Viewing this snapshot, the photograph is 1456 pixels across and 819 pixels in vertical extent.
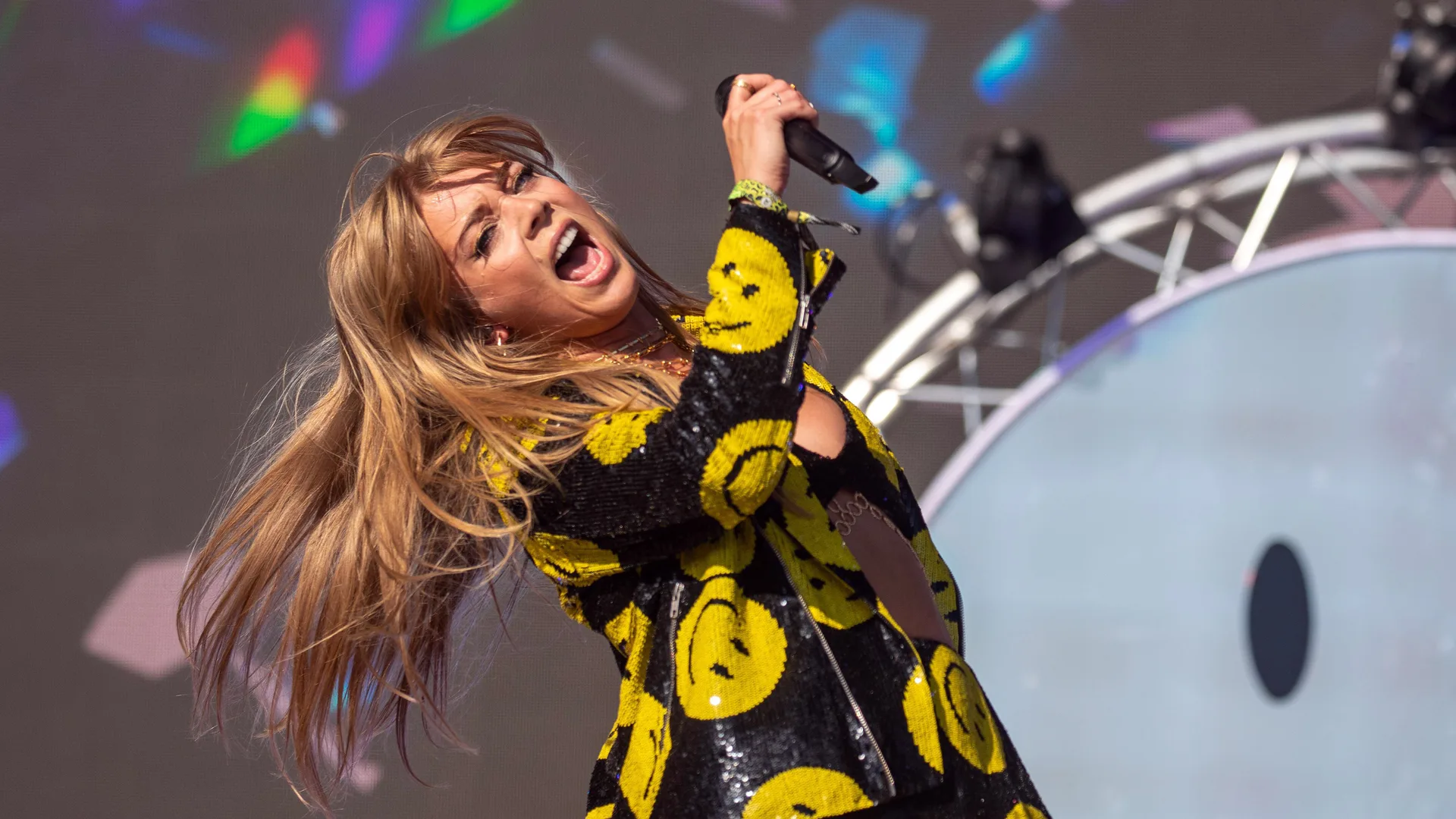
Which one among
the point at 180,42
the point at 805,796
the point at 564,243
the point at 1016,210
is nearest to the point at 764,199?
the point at 564,243

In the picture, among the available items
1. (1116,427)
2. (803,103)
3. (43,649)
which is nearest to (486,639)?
(43,649)

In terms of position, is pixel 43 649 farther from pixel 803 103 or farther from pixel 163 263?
pixel 803 103

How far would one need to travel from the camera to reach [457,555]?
1.10 metres

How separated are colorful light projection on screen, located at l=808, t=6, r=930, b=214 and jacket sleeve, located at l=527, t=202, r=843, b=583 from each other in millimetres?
1176

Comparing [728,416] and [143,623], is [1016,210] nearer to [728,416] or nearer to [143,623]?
[728,416]

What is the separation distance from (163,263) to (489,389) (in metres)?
1.46

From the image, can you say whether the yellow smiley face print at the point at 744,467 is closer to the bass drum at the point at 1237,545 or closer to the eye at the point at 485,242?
the eye at the point at 485,242

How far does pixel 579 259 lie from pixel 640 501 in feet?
0.95

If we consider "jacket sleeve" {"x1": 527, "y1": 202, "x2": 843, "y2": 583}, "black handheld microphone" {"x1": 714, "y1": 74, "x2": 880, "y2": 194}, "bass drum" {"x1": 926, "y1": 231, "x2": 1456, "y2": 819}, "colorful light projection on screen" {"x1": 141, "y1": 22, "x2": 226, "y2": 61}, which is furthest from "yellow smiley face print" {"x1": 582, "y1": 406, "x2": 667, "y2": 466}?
"colorful light projection on screen" {"x1": 141, "y1": 22, "x2": 226, "y2": 61}

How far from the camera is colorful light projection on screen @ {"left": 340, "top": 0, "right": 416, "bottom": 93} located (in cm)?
209

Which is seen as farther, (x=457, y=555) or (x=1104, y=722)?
(x=1104, y=722)

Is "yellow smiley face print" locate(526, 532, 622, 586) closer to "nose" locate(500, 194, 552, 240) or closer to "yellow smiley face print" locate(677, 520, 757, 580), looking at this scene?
"yellow smiley face print" locate(677, 520, 757, 580)

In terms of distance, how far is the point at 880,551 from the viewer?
3.07 feet

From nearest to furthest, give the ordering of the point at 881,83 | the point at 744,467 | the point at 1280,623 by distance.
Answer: the point at 744,467
the point at 1280,623
the point at 881,83
